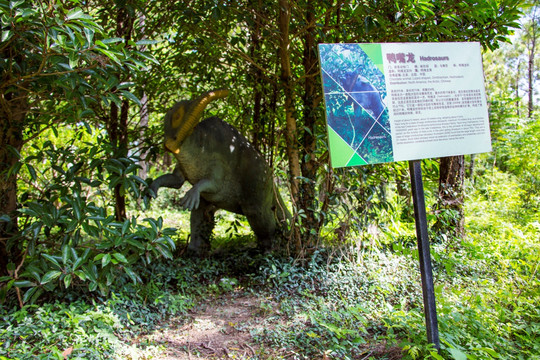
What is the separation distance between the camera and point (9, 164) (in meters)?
3.38

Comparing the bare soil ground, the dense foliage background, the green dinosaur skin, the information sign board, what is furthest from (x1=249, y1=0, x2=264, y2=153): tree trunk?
the information sign board

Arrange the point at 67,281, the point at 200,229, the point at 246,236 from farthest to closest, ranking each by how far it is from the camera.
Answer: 1. the point at 246,236
2. the point at 200,229
3. the point at 67,281

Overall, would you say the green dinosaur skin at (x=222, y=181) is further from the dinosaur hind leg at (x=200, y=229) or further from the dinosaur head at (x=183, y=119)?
the dinosaur head at (x=183, y=119)

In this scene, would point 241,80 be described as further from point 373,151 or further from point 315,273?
point 373,151

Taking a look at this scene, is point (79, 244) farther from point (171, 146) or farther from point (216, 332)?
point (216, 332)

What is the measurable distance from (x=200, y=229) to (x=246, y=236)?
3.81ft

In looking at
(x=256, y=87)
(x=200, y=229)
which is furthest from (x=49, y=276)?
(x=256, y=87)

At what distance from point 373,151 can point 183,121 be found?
1.85 m

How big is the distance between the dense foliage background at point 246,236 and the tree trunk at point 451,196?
28 millimetres

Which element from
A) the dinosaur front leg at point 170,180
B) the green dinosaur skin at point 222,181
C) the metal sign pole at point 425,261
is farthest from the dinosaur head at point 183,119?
the metal sign pole at point 425,261

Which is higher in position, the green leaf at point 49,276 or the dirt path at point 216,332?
the green leaf at point 49,276

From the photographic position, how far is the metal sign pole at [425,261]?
2.43 metres

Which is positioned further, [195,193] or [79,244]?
[195,193]

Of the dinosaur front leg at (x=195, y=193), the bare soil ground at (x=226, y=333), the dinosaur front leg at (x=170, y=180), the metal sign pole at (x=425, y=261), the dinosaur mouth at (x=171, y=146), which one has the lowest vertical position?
the bare soil ground at (x=226, y=333)
